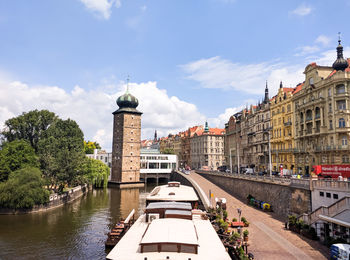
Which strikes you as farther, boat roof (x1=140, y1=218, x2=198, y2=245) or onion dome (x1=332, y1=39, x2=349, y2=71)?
onion dome (x1=332, y1=39, x2=349, y2=71)

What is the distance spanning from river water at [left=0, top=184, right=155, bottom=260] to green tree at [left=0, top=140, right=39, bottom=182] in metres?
10.2

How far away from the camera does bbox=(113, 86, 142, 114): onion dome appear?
89.5 m

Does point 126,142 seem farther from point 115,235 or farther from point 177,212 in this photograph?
point 177,212

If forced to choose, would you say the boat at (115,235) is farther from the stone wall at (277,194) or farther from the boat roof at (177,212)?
the stone wall at (277,194)

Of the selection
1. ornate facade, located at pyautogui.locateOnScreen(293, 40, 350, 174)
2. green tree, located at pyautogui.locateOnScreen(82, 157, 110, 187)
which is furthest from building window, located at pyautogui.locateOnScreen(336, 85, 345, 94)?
green tree, located at pyautogui.locateOnScreen(82, 157, 110, 187)

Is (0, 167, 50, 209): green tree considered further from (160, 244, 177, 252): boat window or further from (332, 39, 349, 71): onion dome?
(332, 39, 349, 71): onion dome

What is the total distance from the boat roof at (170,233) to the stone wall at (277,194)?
65.5 feet

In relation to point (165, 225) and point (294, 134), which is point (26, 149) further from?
point (294, 134)

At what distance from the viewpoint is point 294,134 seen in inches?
2349

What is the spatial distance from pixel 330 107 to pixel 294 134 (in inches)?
470

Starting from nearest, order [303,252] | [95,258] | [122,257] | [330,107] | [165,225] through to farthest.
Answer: [122,257] < [165,225] < [303,252] < [95,258] < [330,107]

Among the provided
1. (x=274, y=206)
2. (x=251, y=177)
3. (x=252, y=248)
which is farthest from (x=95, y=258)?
(x=251, y=177)

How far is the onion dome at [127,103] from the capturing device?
8950 centimetres

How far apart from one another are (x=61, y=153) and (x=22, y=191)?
17655 mm
